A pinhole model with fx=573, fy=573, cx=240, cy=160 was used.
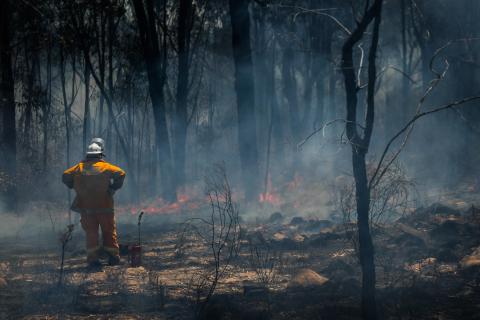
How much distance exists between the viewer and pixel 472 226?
27.4ft

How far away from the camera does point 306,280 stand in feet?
20.8

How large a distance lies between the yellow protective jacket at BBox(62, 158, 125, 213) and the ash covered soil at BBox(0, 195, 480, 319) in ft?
2.81

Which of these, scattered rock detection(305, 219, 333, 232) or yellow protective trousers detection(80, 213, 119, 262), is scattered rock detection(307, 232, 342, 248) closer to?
scattered rock detection(305, 219, 333, 232)

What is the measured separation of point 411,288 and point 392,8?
78.0ft

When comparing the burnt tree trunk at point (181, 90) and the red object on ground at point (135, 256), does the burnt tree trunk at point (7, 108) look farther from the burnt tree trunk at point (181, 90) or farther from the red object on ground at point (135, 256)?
the red object on ground at point (135, 256)

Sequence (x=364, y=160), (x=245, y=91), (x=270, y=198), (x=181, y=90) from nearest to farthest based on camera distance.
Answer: (x=364, y=160) → (x=245, y=91) → (x=270, y=198) → (x=181, y=90)

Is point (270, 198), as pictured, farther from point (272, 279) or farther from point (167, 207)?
point (272, 279)

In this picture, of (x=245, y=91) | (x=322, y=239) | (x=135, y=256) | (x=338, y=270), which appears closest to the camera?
(x=338, y=270)

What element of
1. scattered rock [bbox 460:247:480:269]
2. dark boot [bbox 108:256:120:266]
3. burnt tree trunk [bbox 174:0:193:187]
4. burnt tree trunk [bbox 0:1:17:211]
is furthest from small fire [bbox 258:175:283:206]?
scattered rock [bbox 460:247:480:269]

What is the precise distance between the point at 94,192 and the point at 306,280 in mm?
3139

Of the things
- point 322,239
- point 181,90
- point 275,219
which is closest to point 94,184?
point 322,239

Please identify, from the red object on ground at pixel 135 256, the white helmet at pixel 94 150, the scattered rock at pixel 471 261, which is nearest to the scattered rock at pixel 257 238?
the red object on ground at pixel 135 256

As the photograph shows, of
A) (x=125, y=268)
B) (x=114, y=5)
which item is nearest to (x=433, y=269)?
(x=125, y=268)

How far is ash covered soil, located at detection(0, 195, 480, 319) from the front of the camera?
215 inches
